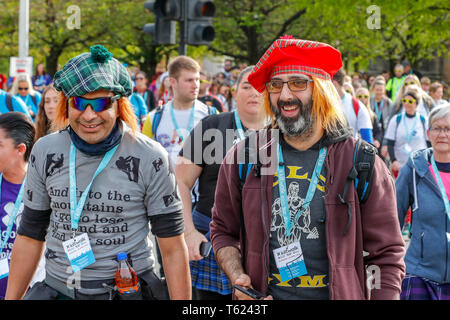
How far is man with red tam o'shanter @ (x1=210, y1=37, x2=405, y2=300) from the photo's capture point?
108 inches

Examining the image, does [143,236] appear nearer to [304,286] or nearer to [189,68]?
[304,286]

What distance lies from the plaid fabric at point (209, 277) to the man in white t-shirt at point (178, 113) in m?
1.79

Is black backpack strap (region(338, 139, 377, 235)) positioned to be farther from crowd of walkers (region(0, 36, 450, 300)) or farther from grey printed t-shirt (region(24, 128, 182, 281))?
grey printed t-shirt (region(24, 128, 182, 281))

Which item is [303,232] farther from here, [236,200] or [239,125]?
[239,125]

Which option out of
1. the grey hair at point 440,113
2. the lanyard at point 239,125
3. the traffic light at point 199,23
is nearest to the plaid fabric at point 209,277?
the lanyard at point 239,125

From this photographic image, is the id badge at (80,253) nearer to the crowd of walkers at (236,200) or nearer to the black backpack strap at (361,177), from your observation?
the crowd of walkers at (236,200)

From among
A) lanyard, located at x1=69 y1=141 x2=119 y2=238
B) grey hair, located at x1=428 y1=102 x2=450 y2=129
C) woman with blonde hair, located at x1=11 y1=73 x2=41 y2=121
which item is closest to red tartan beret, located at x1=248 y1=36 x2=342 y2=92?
lanyard, located at x1=69 y1=141 x2=119 y2=238

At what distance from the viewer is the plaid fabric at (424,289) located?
4.09 metres

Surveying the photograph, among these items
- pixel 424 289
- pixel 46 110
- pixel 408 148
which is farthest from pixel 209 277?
pixel 408 148

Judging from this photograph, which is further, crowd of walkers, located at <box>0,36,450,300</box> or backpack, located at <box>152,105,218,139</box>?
backpack, located at <box>152,105,218,139</box>

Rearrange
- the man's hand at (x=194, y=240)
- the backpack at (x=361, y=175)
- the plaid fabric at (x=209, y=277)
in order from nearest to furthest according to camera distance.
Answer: the backpack at (x=361, y=175) < the man's hand at (x=194, y=240) < the plaid fabric at (x=209, y=277)

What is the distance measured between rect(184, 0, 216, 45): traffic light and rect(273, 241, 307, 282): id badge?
6.24m

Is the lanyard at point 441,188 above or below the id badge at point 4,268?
above

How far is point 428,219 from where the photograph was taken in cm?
421
